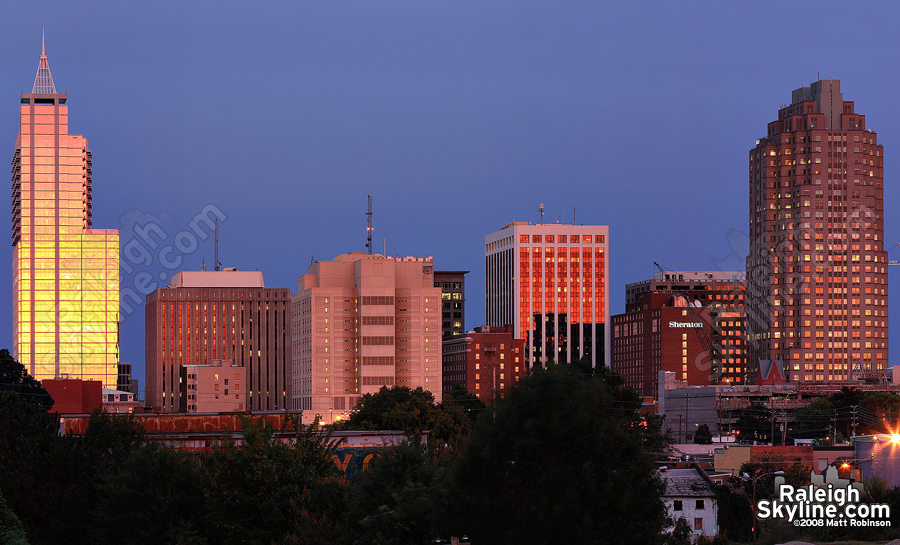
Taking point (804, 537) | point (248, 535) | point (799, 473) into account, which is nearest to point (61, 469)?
point (248, 535)

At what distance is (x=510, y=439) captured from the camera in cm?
5350

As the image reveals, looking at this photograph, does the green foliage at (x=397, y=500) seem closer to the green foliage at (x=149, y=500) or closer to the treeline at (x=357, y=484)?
the treeline at (x=357, y=484)

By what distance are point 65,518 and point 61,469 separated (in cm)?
336

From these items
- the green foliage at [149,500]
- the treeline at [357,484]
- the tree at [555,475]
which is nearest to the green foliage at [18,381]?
the treeline at [357,484]

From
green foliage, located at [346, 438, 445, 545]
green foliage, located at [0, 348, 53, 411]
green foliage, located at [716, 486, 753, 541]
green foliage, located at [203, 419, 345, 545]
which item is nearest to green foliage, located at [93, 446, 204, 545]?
green foliage, located at [203, 419, 345, 545]

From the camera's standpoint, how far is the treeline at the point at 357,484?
52188 millimetres

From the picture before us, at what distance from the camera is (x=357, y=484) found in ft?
225

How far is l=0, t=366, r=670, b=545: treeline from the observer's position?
52.2 meters

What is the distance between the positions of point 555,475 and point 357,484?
19758mm

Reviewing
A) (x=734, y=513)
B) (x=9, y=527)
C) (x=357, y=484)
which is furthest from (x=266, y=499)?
(x=734, y=513)

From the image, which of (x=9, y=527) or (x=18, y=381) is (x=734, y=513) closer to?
(x=9, y=527)

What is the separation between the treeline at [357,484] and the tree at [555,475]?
6 centimetres

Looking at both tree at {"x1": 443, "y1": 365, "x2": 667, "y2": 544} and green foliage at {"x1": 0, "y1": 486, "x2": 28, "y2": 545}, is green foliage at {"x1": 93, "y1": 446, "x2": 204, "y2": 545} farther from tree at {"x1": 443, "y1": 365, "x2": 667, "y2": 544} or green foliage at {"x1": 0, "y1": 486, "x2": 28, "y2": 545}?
tree at {"x1": 443, "y1": 365, "x2": 667, "y2": 544}

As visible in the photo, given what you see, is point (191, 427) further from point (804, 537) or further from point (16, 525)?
point (804, 537)
